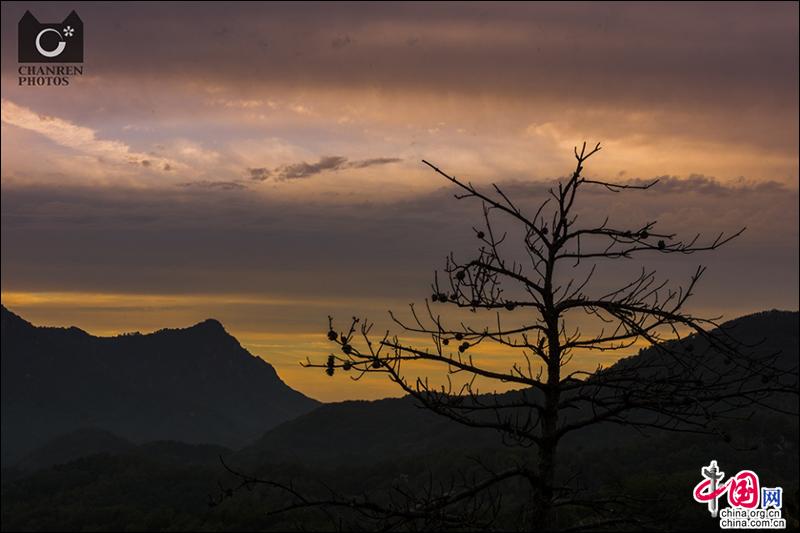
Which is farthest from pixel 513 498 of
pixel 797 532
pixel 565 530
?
pixel 565 530

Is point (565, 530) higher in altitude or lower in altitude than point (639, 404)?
lower

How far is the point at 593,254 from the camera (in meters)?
10.6

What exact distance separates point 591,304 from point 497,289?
3.85 ft

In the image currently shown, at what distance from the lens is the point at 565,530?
10.3 m

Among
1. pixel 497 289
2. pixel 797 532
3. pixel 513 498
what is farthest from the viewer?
pixel 513 498

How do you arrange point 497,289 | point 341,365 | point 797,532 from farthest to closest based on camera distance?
1. point 797,532
2. point 497,289
3. point 341,365

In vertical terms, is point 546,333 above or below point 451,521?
above

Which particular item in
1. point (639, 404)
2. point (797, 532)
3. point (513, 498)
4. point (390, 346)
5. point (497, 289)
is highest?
point (497, 289)

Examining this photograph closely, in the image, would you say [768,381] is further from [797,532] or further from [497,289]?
[797,532]

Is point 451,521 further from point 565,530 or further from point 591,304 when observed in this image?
point 591,304

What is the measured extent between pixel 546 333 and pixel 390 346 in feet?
6.31

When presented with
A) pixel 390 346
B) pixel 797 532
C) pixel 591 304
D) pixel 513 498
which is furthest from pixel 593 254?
pixel 513 498

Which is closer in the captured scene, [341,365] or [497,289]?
[341,365]

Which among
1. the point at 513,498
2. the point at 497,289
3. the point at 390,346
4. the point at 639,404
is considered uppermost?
the point at 497,289
